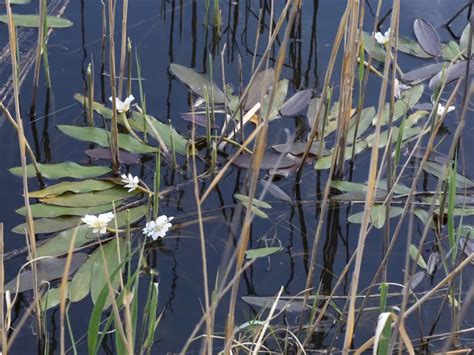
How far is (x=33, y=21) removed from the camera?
6.84ft

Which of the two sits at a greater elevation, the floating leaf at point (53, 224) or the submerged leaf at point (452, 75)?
the submerged leaf at point (452, 75)

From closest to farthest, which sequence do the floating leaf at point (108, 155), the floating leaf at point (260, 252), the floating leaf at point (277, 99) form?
the floating leaf at point (260, 252), the floating leaf at point (108, 155), the floating leaf at point (277, 99)

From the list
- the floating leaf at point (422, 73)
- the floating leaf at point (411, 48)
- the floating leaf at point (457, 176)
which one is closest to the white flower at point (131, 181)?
the floating leaf at point (457, 176)

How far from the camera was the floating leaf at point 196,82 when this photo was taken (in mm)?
1886

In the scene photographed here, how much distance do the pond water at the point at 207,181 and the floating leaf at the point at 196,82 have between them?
2cm

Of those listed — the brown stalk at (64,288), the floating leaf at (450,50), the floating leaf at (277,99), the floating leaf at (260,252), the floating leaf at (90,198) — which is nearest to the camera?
the brown stalk at (64,288)

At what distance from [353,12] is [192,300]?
22.5 inches

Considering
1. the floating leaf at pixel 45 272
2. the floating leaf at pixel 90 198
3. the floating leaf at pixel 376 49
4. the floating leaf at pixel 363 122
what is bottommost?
the floating leaf at pixel 45 272

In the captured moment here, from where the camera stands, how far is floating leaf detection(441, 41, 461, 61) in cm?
207

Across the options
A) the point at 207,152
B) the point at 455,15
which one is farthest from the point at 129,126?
the point at 455,15

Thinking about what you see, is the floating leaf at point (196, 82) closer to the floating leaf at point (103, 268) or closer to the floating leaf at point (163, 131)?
the floating leaf at point (163, 131)

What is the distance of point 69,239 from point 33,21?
2.73 ft

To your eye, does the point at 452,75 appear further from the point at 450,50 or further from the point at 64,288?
the point at 64,288

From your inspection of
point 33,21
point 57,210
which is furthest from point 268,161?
point 33,21
